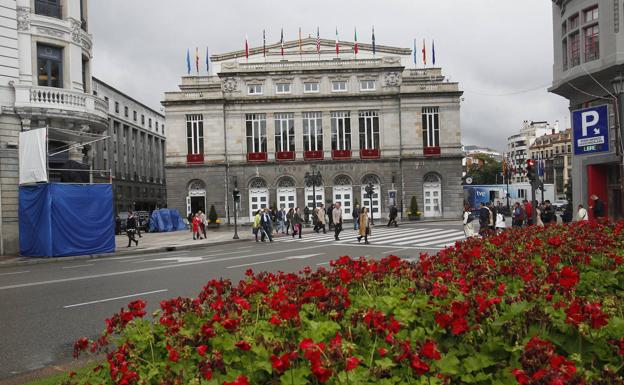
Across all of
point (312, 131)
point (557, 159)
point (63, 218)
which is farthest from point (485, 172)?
point (63, 218)

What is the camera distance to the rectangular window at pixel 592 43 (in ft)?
68.7

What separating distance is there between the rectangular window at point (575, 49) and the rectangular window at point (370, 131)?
24856 mm

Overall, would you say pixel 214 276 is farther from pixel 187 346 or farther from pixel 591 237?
pixel 187 346

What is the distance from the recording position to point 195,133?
46.0m

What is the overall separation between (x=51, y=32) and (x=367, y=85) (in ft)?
98.0

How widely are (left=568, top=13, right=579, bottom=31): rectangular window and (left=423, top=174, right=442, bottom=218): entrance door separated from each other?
960 inches

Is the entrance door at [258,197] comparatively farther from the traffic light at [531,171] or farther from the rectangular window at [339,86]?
the traffic light at [531,171]

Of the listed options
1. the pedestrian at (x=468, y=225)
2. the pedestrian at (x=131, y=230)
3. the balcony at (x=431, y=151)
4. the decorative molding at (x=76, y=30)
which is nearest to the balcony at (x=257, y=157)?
the balcony at (x=431, y=151)

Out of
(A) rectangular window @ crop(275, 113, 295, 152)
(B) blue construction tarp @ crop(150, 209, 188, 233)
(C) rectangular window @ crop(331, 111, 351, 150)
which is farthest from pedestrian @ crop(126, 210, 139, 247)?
(C) rectangular window @ crop(331, 111, 351, 150)

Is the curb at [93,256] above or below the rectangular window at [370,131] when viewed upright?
below

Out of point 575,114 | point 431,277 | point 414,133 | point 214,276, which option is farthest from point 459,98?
point 431,277

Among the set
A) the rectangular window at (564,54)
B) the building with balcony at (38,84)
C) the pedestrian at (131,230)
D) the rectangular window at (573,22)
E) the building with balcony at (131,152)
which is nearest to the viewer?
the building with balcony at (38,84)

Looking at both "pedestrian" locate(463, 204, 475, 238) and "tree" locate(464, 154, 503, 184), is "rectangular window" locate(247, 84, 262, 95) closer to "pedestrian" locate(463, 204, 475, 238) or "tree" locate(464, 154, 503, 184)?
"pedestrian" locate(463, 204, 475, 238)

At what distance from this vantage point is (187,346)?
324cm
